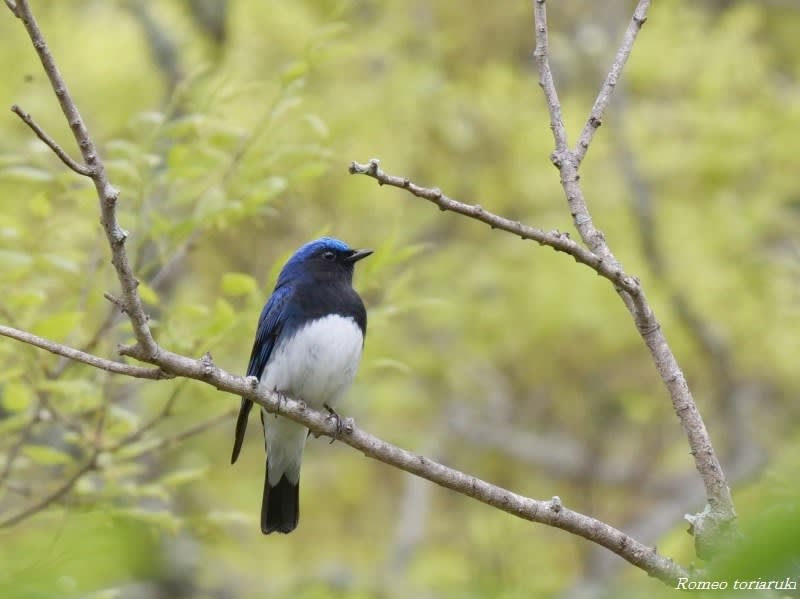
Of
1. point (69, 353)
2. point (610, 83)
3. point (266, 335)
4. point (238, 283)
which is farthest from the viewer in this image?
point (266, 335)

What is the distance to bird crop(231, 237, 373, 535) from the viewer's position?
464 cm

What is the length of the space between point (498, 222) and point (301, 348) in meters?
2.29

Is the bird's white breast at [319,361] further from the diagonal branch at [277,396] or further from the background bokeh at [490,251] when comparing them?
the diagonal branch at [277,396]

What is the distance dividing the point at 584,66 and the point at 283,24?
301cm

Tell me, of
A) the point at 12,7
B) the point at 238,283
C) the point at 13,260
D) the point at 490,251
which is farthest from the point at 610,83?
the point at 490,251

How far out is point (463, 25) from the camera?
9.33m

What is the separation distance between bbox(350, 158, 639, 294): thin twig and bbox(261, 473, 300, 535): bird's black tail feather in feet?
8.93

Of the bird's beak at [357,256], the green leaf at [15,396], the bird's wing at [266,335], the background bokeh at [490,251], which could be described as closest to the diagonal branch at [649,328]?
the green leaf at [15,396]

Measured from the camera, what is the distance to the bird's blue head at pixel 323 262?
5.12 metres

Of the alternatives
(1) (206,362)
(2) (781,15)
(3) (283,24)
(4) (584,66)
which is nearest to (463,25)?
(4) (584,66)

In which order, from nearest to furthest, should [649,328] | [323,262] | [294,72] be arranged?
1. [649,328]
2. [294,72]
3. [323,262]

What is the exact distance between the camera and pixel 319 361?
15.1 ft

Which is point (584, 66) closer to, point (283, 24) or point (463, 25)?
point (463, 25)

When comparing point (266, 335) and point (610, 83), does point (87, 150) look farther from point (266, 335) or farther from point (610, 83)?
point (266, 335)
